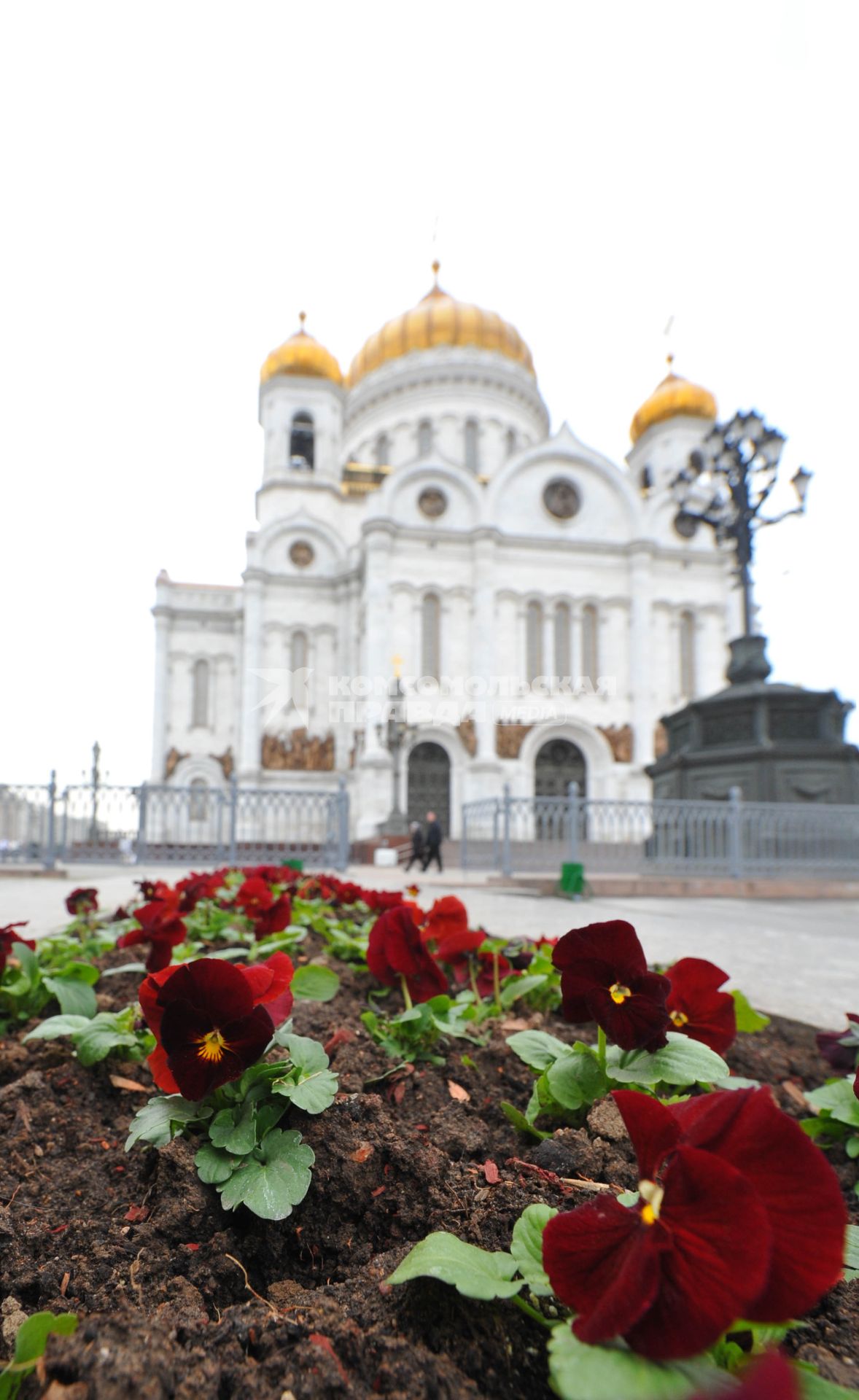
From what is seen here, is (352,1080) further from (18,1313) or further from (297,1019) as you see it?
(18,1313)

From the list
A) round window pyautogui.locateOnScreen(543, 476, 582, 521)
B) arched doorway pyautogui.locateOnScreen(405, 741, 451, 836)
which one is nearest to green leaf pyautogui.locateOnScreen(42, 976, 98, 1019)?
arched doorway pyautogui.locateOnScreen(405, 741, 451, 836)

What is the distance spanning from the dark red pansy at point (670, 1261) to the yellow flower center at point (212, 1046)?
508 mm

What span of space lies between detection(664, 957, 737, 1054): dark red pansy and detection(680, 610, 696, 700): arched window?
944 inches

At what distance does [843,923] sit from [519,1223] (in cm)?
542

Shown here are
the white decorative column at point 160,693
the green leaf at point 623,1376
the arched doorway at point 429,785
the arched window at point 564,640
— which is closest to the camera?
the green leaf at point 623,1376

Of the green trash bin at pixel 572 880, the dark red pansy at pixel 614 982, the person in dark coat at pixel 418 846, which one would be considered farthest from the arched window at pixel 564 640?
the dark red pansy at pixel 614 982

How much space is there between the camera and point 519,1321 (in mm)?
713

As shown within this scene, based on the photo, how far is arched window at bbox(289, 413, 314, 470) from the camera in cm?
2742

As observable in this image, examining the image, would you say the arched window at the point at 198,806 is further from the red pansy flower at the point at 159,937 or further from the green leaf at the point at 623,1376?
the green leaf at the point at 623,1376

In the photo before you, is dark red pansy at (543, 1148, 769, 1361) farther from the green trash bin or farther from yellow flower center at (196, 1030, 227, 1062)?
the green trash bin

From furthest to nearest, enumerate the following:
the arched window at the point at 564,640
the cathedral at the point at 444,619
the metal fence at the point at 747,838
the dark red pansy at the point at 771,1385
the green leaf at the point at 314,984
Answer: the arched window at the point at 564,640 → the cathedral at the point at 444,619 → the metal fence at the point at 747,838 → the green leaf at the point at 314,984 → the dark red pansy at the point at 771,1385

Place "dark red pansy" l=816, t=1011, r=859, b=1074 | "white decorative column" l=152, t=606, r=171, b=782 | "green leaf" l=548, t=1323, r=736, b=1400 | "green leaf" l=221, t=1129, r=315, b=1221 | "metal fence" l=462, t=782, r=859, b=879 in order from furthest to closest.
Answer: "white decorative column" l=152, t=606, r=171, b=782, "metal fence" l=462, t=782, r=859, b=879, "dark red pansy" l=816, t=1011, r=859, b=1074, "green leaf" l=221, t=1129, r=315, b=1221, "green leaf" l=548, t=1323, r=736, b=1400

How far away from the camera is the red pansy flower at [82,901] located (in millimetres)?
2867

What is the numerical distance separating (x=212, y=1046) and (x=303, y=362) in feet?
96.5
